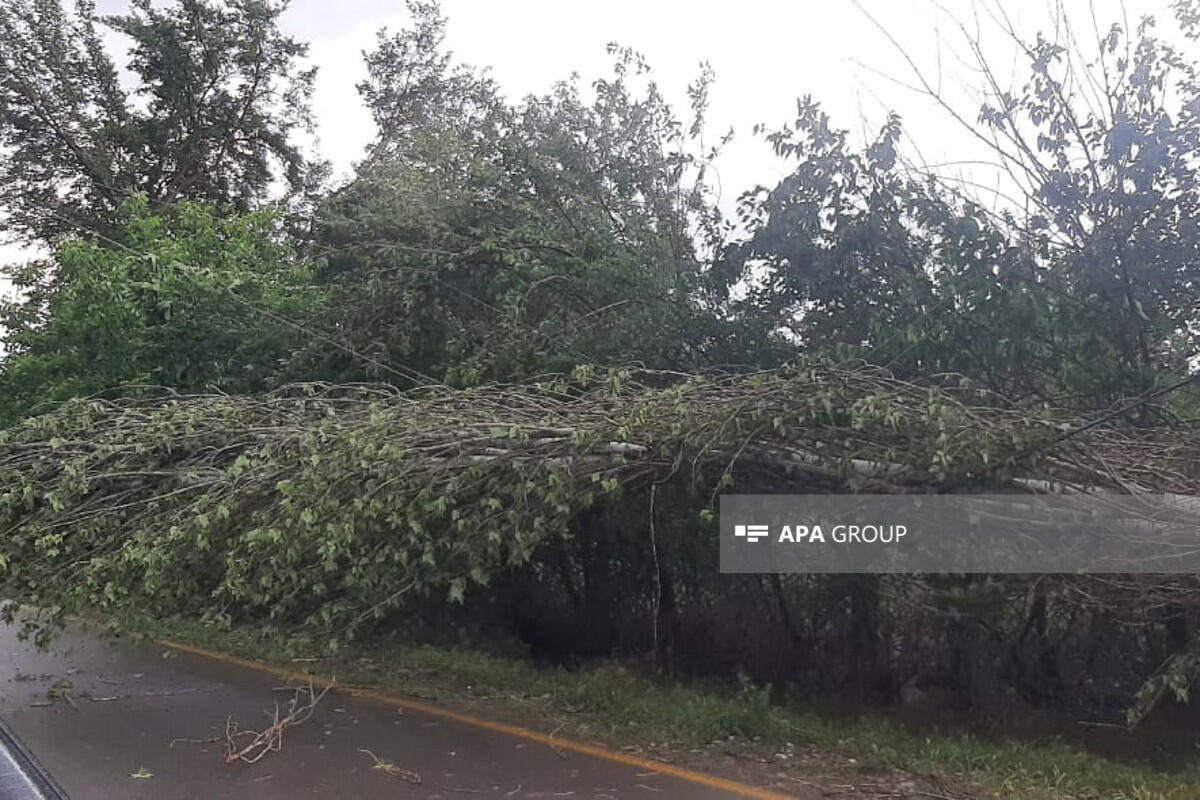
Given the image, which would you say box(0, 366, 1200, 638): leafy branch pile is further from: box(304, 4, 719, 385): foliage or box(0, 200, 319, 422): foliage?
box(0, 200, 319, 422): foliage

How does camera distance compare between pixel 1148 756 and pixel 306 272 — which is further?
pixel 306 272

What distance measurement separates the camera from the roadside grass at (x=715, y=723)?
18.8 ft

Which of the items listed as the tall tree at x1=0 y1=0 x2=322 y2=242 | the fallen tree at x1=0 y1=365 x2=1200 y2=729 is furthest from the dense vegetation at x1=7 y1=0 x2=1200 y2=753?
the tall tree at x1=0 y1=0 x2=322 y2=242

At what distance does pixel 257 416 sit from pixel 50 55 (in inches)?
717

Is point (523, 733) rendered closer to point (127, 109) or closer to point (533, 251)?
point (533, 251)

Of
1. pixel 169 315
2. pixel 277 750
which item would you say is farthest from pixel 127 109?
pixel 277 750

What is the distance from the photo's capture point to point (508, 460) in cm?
600

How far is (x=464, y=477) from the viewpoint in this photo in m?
5.99

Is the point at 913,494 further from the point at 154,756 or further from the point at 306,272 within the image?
the point at 306,272

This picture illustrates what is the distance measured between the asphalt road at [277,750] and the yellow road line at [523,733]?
2 centimetres

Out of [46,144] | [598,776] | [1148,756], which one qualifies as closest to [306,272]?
Answer: [598,776]

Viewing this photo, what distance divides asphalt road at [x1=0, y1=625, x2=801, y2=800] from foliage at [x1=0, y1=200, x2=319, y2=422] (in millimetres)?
2764

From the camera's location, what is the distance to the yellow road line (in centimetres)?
560

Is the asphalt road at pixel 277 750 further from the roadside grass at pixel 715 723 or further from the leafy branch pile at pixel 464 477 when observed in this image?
the leafy branch pile at pixel 464 477
